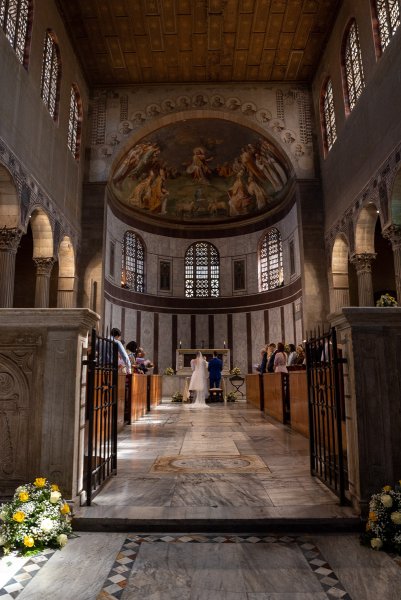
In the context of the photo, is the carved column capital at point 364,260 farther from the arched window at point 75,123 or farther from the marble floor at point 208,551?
the arched window at point 75,123

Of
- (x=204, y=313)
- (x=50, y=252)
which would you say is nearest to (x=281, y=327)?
(x=204, y=313)

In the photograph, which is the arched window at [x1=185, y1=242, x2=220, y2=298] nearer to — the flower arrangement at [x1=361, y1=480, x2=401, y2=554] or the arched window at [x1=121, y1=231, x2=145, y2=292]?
the arched window at [x1=121, y1=231, x2=145, y2=292]

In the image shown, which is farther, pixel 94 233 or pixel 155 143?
pixel 155 143

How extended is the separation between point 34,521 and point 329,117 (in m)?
17.8

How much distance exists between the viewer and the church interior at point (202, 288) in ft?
10.8

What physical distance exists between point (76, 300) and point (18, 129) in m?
6.77

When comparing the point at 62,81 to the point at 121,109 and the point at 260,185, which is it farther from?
the point at 260,185

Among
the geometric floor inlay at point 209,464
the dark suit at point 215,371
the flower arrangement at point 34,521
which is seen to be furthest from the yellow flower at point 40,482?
the dark suit at point 215,371

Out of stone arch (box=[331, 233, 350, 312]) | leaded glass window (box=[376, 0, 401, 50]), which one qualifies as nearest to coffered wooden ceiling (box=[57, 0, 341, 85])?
leaded glass window (box=[376, 0, 401, 50])

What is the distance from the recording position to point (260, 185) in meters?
22.4

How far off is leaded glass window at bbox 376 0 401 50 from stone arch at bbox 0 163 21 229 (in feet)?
34.2

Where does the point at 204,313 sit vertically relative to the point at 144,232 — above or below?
below

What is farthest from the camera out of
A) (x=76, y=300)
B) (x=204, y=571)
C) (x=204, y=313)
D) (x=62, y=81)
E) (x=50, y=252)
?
(x=204, y=313)

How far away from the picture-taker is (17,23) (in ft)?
39.9
